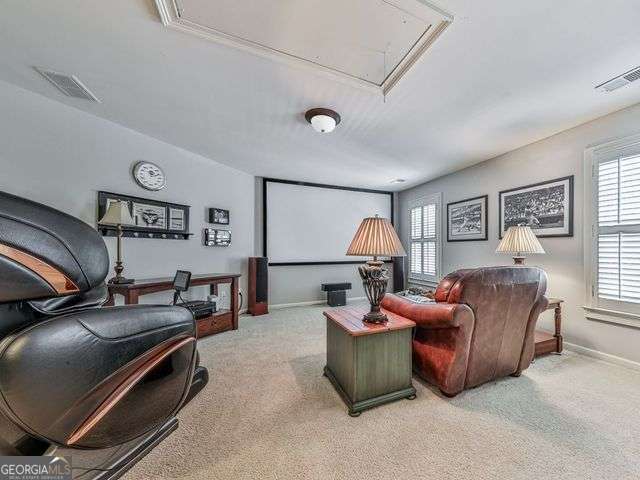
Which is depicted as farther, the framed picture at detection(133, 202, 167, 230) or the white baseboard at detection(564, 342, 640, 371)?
the framed picture at detection(133, 202, 167, 230)

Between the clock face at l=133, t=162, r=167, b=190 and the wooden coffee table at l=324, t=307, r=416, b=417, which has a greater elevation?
the clock face at l=133, t=162, r=167, b=190

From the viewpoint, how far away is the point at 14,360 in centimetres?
54

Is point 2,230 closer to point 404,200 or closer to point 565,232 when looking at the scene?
point 565,232

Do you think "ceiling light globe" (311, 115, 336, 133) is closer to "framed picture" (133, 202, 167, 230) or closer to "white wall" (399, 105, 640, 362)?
"framed picture" (133, 202, 167, 230)

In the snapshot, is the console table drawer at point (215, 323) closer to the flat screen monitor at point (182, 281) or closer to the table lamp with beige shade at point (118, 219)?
the flat screen monitor at point (182, 281)

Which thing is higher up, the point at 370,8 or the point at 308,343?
the point at 370,8

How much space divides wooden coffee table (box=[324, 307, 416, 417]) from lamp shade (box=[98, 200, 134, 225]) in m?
2.21

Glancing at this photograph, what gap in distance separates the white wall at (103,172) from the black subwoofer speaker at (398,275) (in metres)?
3.19

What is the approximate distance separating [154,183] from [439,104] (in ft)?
10.3

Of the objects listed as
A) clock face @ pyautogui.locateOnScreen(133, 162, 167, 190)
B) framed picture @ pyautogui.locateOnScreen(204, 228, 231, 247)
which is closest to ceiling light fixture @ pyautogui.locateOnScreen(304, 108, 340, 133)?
clock face @ pyautogui.locateOnScreen(133, 162, 167, 190)

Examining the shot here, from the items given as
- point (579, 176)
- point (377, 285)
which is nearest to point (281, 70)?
point (377, 285)

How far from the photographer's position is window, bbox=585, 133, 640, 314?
2219 mm

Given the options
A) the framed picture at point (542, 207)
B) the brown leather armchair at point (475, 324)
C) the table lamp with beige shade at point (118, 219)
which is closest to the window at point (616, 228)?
the framed picture at point (542, 207)

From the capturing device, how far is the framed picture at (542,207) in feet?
8.93
